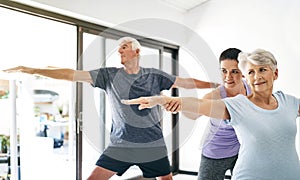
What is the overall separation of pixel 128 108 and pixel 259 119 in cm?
95

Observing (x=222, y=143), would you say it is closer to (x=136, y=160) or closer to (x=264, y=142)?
(x=136, y=160)

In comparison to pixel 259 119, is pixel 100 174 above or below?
below

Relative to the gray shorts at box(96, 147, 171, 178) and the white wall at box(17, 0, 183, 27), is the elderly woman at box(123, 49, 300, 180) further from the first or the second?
the white wall at box(17, 0, 183, 27)

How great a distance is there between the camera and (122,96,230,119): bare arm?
1.23 metres

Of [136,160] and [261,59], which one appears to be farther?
[136,160]

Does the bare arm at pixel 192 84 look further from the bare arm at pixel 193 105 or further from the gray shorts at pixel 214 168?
the bare arm at pixel 193 105

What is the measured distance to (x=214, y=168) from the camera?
1.92 m

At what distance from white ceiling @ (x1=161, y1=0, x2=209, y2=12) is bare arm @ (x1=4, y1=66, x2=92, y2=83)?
1.77m

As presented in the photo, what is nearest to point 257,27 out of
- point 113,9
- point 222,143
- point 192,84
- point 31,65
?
point 192,84

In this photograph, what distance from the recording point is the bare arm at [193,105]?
48.3 inches

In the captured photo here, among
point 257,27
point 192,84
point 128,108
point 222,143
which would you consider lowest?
point 222,143

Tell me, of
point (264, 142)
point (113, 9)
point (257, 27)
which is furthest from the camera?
point (257, 27)

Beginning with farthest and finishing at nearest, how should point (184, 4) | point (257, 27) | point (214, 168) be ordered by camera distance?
1. point (184, 4)
2. point (257, 27)
3. point (214, 168)

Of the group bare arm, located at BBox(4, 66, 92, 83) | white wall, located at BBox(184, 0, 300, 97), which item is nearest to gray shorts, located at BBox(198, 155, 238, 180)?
bare arm, located at BBox(4, 66, 92, 83)
